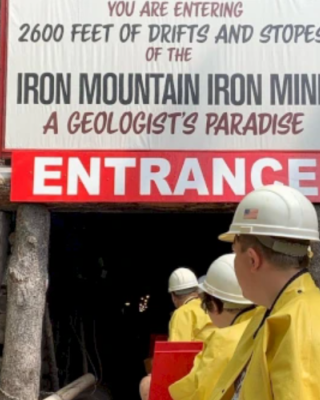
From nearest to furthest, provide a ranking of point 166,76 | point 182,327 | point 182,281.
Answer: point 182,327 → point 166,76 → point 182,281

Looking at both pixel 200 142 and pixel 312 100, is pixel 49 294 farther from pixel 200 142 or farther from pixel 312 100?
pixel 312 100

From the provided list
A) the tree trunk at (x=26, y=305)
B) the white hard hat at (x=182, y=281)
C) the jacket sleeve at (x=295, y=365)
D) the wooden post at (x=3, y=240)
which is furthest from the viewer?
the white hard hat at (x=182, y=281)

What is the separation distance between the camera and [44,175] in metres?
4.82

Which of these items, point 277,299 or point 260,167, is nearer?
point 277,299

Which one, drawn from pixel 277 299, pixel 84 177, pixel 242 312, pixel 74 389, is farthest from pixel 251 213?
pixel 74 389

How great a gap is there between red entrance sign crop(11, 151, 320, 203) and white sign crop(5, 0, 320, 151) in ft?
0.29

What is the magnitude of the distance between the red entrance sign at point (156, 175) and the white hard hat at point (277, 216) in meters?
2.88

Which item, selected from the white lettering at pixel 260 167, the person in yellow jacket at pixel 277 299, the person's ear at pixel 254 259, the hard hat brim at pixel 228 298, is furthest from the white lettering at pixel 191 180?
the person's ear at pixel 254 259

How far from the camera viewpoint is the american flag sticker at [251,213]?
1.83m

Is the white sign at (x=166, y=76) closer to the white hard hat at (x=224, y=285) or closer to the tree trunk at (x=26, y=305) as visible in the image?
the tree trunk at (x=26, y=305)

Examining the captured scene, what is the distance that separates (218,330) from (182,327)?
7.62 ft

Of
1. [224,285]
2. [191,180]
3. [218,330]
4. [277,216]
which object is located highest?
[191,180]

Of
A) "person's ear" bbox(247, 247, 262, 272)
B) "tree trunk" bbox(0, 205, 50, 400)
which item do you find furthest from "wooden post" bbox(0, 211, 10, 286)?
"person's ear" bbox(247, 247, 262, 272)

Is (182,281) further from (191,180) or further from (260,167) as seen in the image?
(260,167)
